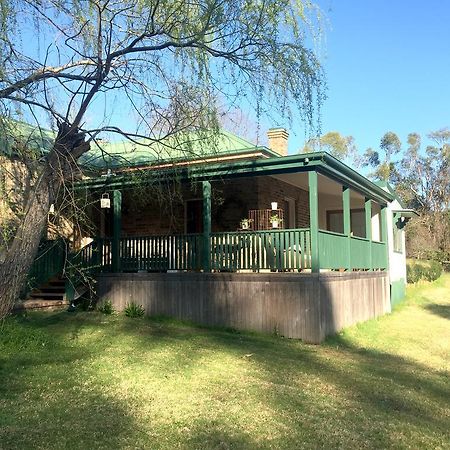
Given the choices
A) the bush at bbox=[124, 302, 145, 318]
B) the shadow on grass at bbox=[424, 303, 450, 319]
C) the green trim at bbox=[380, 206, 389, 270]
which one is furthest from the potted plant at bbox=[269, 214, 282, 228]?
Answer: the shadow on grass at bbox=[424, 303, 450, 319]

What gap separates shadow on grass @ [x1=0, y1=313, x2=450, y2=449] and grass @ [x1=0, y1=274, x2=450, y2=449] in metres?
0.02

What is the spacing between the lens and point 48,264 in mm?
13867

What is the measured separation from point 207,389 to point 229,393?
1.02 ft

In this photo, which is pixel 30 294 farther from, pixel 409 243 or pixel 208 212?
pixel 409 243

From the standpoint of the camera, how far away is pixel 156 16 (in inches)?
316

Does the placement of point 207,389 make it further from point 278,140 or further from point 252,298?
point 278,140

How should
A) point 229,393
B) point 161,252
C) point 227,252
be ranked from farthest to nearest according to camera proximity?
point 161,252 → point 227,252 → point 229,393

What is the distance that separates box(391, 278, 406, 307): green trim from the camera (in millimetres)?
19273

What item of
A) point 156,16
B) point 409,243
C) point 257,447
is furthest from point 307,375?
point 409,243

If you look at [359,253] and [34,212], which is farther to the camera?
[359,253]

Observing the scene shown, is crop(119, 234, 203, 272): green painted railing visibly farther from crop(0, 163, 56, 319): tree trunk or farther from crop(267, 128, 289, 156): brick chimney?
crop(267, 128, 289, 156): brick chimney

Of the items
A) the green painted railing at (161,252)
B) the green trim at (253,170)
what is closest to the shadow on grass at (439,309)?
the green trim at (253,170)

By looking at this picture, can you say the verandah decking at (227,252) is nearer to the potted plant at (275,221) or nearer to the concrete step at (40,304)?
the concrete step at (40,304)

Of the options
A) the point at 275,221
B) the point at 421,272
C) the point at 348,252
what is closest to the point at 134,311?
the point at 275,221
